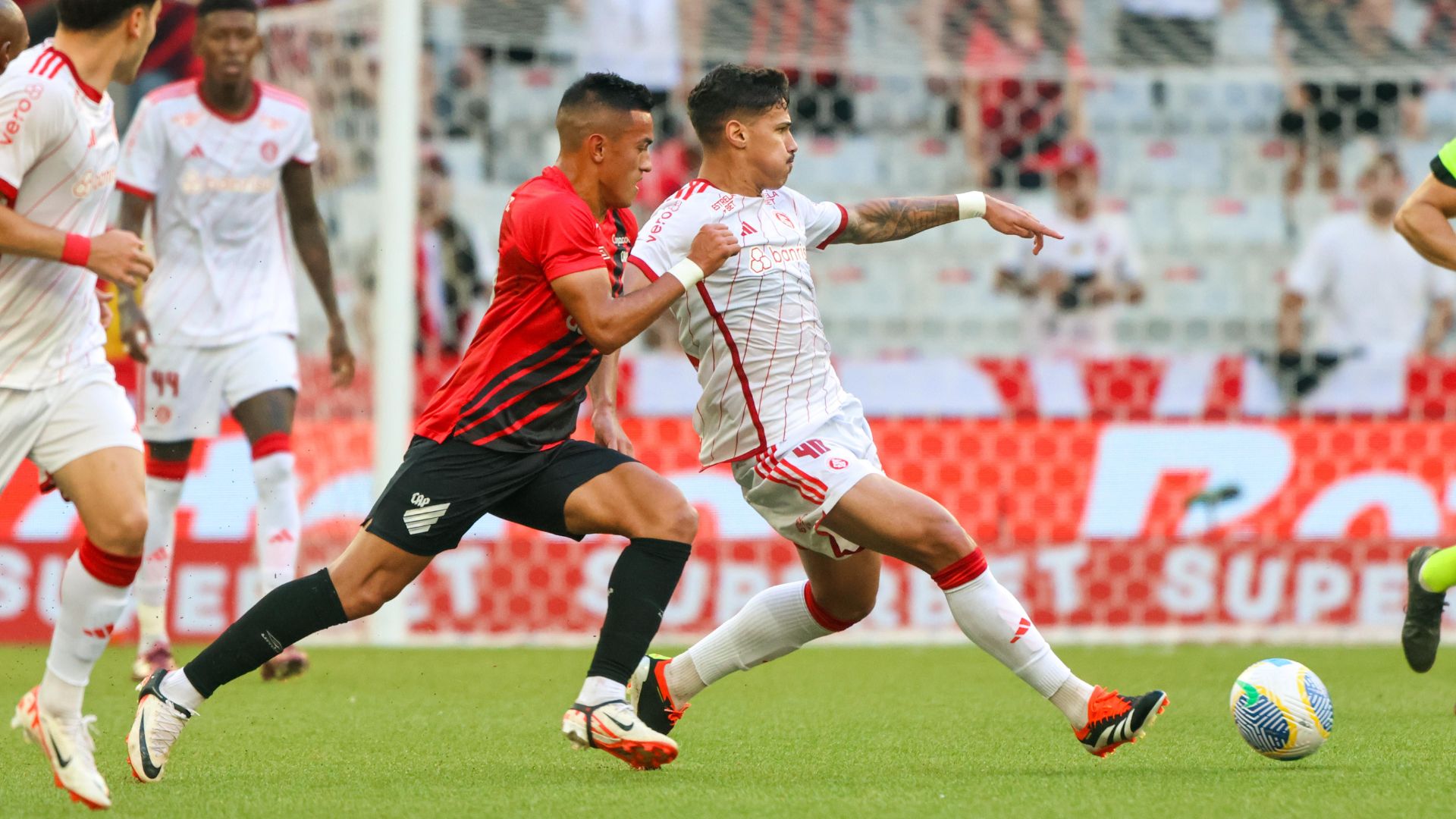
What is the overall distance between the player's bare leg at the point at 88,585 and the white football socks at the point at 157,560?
283cm

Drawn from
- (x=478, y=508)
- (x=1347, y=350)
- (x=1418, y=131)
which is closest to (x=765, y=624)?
(x=478, y=508)

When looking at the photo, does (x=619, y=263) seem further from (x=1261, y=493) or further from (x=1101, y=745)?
(x=1261, y=493)

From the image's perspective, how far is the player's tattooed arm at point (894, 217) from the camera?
5363 millimetres

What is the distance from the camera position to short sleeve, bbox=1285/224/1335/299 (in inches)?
464

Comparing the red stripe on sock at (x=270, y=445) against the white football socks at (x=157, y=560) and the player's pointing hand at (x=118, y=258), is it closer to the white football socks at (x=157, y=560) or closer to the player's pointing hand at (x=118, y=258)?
the white football socks at (x=157, y=560)

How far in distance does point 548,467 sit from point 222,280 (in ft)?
9.76

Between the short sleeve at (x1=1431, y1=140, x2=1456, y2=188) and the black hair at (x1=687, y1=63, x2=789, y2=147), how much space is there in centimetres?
214

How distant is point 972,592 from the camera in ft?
15.9

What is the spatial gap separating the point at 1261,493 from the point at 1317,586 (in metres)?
0.55

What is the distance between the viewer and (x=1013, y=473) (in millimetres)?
9719

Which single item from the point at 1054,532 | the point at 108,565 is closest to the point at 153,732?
the point at 108,565

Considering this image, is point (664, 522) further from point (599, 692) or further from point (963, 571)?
point (963, 571)

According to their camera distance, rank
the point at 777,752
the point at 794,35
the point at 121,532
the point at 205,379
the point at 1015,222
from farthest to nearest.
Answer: the point at 794,35 → the point at 205,379 → the point at 777,752 → the point at 1015,222 → the point at 121,532

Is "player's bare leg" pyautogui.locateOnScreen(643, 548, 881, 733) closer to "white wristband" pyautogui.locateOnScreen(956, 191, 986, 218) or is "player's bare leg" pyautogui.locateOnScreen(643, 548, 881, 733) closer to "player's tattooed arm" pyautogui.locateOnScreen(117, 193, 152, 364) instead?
"white wristband" pyautogui.locateOnScreen(956, 191, 986, 218)
